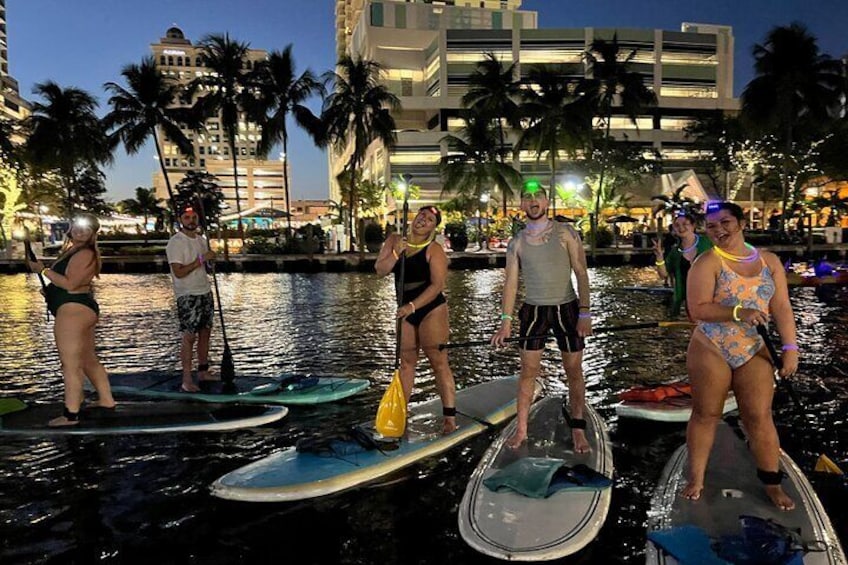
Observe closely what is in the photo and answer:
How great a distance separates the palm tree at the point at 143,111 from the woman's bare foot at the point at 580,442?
39.8 meters

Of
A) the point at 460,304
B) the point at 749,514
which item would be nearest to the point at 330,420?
the point at 749,514

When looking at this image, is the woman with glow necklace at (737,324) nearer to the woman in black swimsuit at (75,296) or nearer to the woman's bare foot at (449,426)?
the woman's bare foot at (449,426)

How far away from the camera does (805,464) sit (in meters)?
5.64

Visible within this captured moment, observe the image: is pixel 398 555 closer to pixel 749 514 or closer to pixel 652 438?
pixel 749 514

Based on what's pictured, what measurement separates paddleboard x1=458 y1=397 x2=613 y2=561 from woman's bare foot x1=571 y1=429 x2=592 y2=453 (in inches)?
1.9

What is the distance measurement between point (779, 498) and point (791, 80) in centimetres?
4534

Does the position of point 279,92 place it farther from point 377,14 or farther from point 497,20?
point 497,20

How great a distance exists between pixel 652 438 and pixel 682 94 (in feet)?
304

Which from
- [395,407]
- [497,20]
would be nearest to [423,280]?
[395,407]

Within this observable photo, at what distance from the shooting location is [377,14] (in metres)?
98.8

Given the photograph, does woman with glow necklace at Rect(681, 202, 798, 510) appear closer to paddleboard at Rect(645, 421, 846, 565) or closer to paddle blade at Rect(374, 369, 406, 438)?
paddleboard at Rect(645, 421, 846, 565)

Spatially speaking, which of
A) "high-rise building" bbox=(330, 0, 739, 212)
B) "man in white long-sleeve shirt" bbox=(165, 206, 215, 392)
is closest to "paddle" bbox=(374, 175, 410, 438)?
"man in white long-sleeve shirt" bbox=(165, 206, 215, 392)

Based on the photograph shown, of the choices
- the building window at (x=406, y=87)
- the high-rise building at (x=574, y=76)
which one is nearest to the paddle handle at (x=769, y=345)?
the high-rise building at (x=574, y=76)

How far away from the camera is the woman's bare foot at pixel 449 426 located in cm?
624
